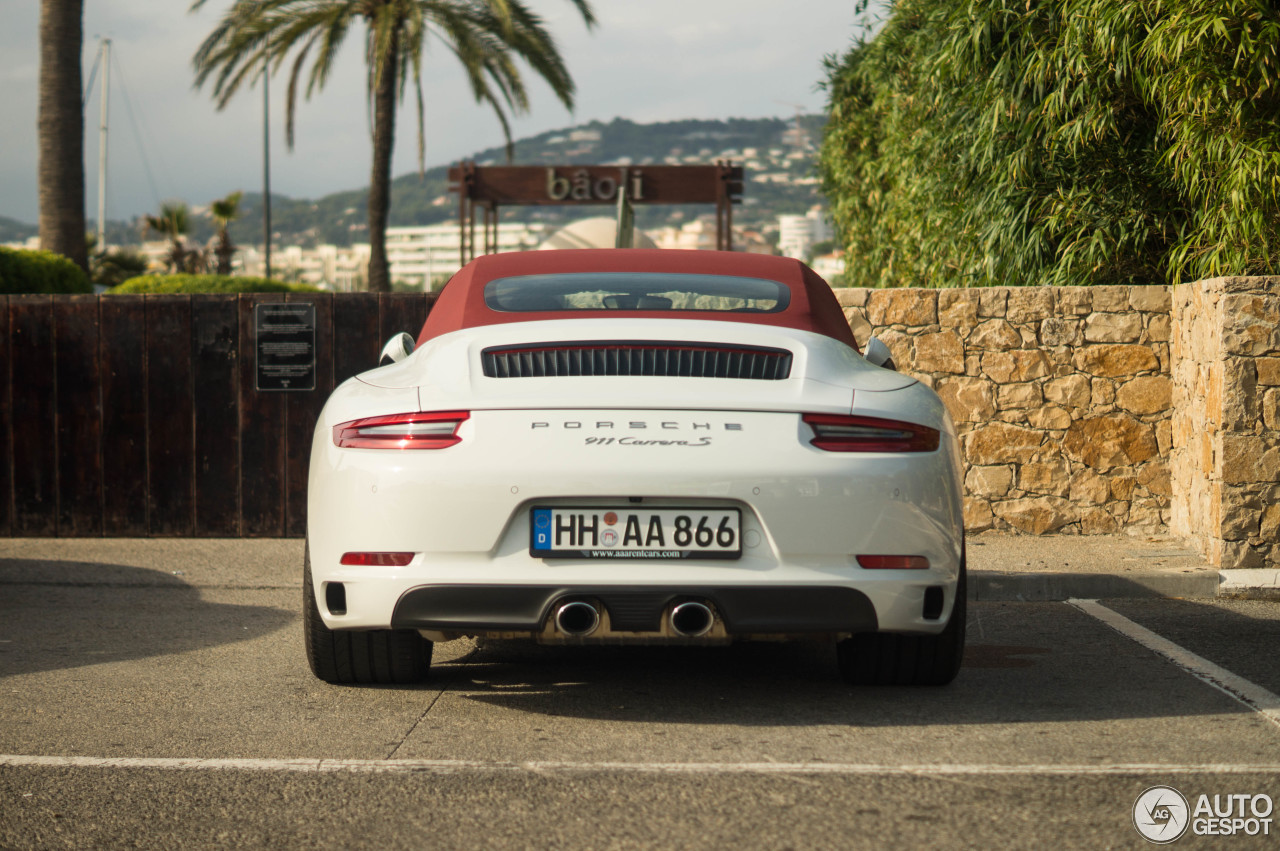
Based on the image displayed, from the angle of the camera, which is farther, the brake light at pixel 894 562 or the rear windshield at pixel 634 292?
the rear windshield at pixel 634 292

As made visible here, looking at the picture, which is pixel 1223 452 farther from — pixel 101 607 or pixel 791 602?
pixel 101 607

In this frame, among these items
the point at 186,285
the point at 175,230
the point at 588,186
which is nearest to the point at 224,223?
the point at 175,230

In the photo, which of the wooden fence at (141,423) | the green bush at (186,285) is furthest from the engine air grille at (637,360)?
the green bush at (186,285)

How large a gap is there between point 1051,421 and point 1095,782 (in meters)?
4.91

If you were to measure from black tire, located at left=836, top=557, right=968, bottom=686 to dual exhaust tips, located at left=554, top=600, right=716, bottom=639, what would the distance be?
75 cm

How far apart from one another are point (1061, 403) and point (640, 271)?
409 centimetres

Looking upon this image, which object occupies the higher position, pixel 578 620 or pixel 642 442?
pixel 642 442

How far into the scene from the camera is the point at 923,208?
473 inches

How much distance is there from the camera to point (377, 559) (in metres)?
3.79

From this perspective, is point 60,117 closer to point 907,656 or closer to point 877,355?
point 877,355

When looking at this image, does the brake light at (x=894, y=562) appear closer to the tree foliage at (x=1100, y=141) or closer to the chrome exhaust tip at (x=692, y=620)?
the chrome exhaust tip at (x=692, y=620)

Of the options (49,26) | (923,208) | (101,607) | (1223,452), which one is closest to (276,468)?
(101,607)

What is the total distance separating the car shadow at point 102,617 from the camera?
5.18 meters

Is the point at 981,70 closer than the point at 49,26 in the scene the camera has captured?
Yes
